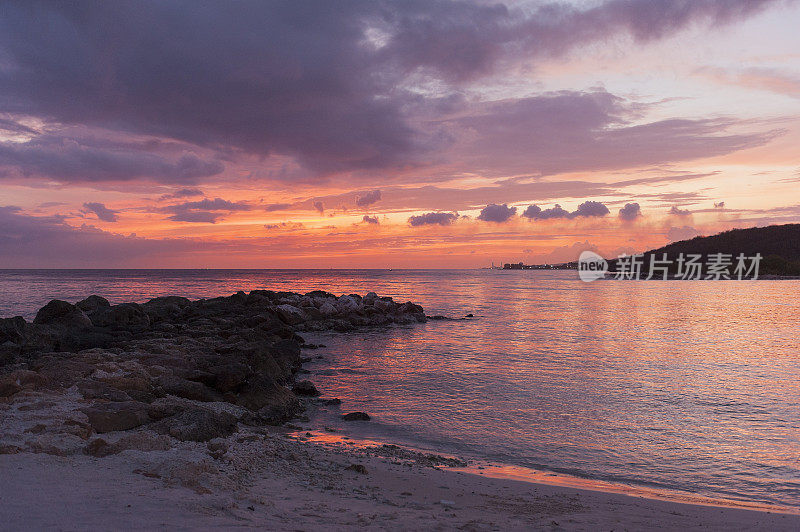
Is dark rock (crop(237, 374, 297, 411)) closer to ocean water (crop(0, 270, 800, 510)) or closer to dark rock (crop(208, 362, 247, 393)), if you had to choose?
dark rock (crop(208, 362, 247, 393))

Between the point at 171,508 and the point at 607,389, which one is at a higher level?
the point at 171,508

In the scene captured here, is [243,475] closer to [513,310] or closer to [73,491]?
[73,491]

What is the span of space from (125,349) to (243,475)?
36.7 feet

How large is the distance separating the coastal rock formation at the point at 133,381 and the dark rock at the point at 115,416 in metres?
0.02

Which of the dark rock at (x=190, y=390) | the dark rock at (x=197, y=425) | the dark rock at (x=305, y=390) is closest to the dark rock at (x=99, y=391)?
the dark rock at (x=190, y=390)

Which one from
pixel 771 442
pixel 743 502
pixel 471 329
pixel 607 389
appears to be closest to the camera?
pixel 743 502

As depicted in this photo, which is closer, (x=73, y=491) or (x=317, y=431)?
(x=73, y=491)

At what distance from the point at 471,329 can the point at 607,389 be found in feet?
56.6

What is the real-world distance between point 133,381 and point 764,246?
19311cm

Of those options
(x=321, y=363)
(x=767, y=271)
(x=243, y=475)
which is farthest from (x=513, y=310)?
(x=767, y=271)

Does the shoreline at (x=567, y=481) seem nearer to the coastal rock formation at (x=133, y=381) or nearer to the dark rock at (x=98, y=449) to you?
the coastal rock formation at (x=133, y=381)

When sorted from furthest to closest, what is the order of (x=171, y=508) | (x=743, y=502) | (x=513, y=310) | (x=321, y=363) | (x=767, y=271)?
(x=767, y=271) < (x=513, y=310) < (x=321, y=363) < (x=743, y=502) < (x=171, y=508)

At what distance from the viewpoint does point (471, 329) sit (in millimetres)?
32062

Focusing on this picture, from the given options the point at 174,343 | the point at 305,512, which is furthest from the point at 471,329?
the point at 305,512
